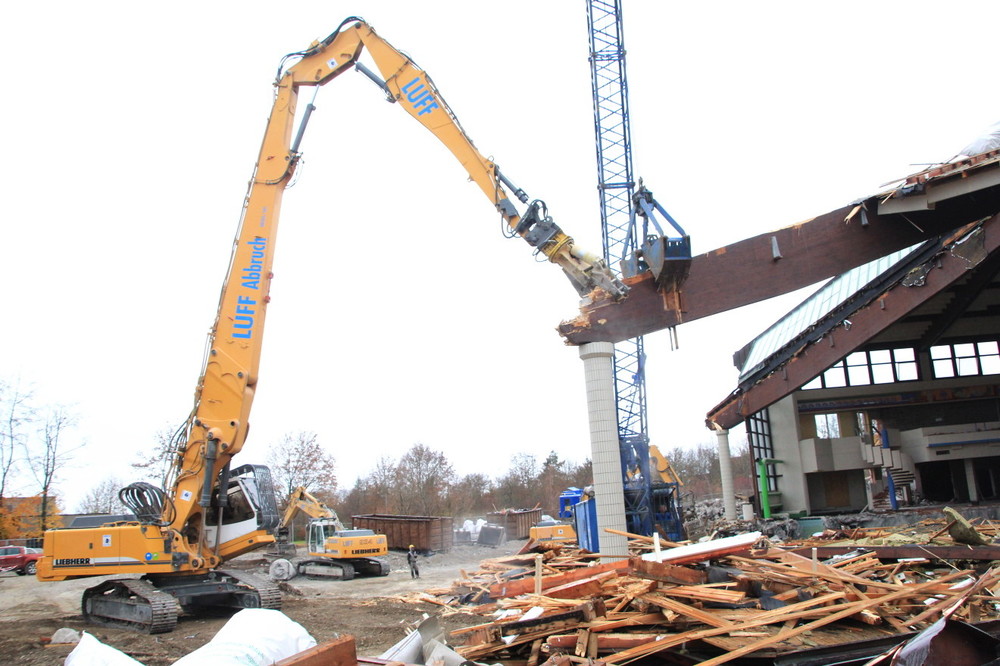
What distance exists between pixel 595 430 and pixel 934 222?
9.86 m

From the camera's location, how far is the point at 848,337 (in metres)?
23.8

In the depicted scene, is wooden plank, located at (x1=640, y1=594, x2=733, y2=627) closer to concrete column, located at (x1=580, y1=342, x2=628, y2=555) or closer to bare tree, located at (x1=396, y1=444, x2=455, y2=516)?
concrete column, located at (x1=580, y1=342, x2=628, y2=555)

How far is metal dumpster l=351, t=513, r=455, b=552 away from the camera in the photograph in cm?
3756

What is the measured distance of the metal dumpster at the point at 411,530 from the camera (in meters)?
37.6

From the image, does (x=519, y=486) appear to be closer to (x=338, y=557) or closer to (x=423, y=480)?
(x=423, y=480)

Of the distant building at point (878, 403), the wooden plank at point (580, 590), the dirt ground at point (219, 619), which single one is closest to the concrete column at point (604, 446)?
the dirt ground at point (219, 619)

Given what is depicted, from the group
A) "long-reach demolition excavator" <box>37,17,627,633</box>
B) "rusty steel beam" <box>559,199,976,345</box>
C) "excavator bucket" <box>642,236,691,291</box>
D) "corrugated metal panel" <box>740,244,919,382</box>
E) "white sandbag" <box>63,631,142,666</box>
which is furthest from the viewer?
"corrugated metal panel" <box>740,244,919,382</box>

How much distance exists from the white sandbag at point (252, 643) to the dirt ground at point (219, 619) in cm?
437

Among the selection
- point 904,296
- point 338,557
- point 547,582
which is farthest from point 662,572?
point 338,557

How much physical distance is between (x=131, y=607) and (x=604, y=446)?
988 centimetres

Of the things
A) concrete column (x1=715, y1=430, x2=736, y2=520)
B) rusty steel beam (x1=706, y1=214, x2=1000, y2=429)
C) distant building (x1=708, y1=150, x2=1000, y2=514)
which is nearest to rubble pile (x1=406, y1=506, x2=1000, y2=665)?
rusty steel beam (x1=706, y1=214, x2=1000, y2=429)

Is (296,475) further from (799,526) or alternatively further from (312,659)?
(312,659)

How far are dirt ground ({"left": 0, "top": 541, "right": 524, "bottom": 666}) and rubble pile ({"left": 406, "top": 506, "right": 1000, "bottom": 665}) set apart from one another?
251cm

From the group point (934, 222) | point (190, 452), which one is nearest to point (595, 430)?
point (190, 452)
